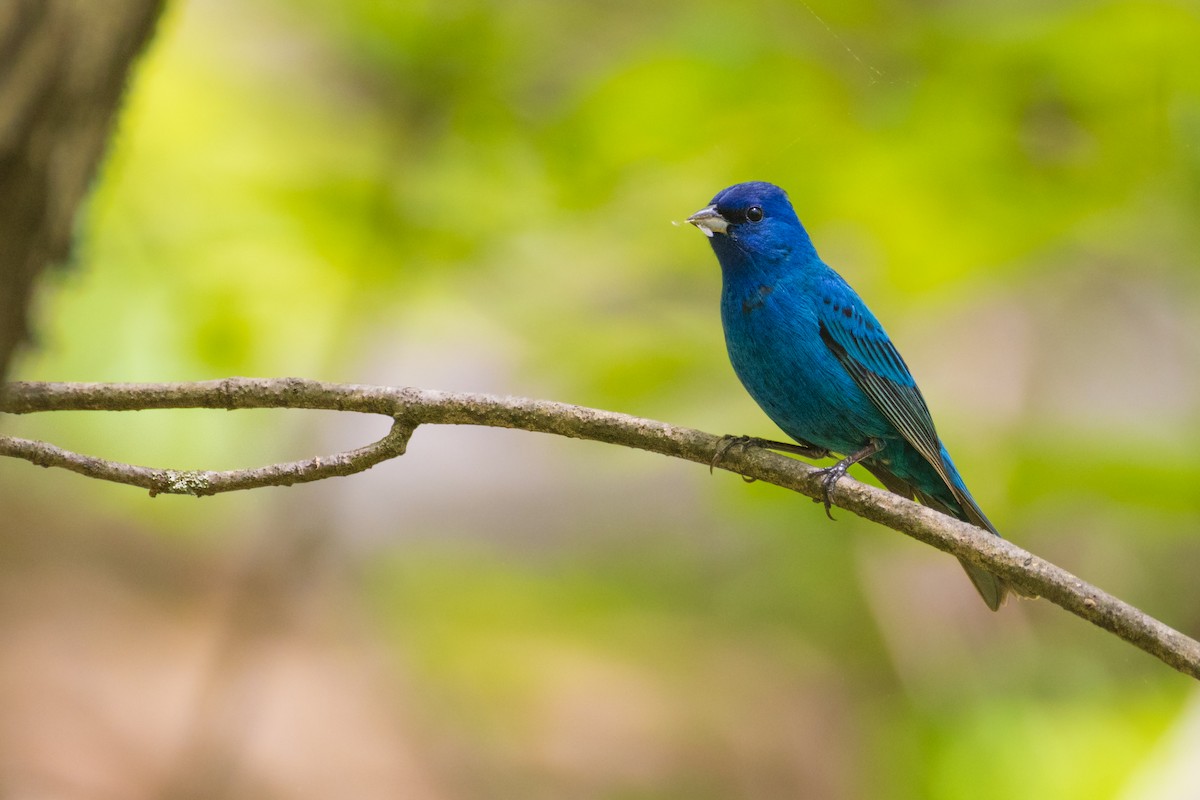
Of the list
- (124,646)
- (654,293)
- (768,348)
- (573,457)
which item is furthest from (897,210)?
(124,646)

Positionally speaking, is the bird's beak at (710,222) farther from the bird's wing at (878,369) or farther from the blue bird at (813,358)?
the bird's wing at (878,369)

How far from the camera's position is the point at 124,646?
672 centimetres

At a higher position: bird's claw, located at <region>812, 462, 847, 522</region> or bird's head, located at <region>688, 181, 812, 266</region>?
bird's head, located at <region>688, 181, 812, 266</region>

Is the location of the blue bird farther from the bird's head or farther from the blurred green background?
the blurred green background

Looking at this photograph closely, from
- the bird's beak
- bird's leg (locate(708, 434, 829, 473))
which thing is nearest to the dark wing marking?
bird's leg (locate(708, 434, 829, 473))

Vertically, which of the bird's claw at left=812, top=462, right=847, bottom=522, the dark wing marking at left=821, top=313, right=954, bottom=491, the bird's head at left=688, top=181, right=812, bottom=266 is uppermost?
the bird's head at left=688, top=181, right=812, bottom=266

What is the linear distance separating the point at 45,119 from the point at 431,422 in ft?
4.06

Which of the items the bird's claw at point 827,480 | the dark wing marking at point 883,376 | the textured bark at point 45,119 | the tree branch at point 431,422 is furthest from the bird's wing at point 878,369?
the textured bark at point 45,119

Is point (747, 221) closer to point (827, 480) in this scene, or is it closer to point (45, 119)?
point (827, 480)

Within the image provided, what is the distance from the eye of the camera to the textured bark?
58.7 inches

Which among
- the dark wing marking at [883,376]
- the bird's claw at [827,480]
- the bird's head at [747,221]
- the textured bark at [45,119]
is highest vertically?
the bird's head at [747,221]

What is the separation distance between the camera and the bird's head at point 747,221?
420cm

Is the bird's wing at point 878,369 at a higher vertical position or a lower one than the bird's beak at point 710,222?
lower

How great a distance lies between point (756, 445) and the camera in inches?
127
